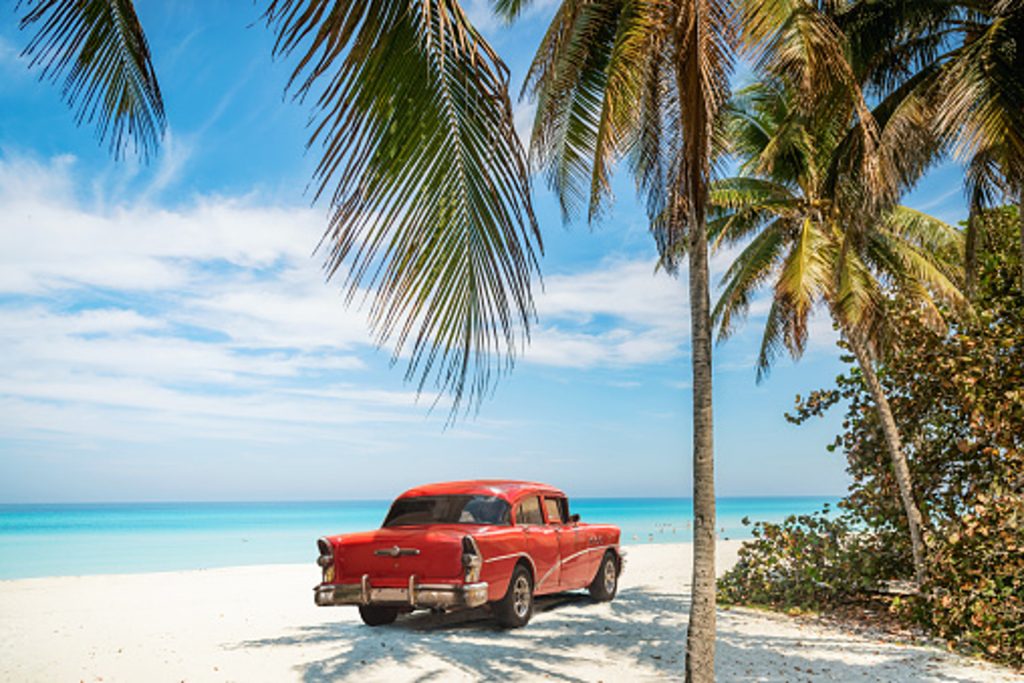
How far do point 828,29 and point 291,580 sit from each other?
610 inches

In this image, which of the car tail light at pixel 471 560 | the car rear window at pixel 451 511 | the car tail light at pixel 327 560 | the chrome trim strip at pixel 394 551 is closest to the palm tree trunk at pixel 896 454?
the car rear window at pixel 451 511

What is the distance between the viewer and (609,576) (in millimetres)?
13172

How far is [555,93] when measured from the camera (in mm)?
8727

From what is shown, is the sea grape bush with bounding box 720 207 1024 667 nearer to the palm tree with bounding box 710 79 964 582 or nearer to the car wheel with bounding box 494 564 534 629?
the palm tree with bounding box 710 79 964 582

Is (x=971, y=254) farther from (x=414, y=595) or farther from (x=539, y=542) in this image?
(x=414, y=595)

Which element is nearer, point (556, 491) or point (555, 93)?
point (555, 93)

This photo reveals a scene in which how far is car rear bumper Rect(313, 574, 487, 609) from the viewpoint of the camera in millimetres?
9445

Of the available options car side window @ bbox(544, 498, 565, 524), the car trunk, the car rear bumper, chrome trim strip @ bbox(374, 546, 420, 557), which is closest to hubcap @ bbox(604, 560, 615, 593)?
car side window @ bbox(544, 498, 565, 524)

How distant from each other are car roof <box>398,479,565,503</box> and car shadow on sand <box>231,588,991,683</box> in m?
1.70

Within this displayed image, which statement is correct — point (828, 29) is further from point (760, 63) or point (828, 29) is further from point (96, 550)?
point (96, 550)

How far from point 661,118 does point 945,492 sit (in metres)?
8.57

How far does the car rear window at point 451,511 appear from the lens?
35.4 feet

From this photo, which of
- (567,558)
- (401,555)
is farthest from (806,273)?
(401,555)

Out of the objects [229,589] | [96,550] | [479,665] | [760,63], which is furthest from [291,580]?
[96,550]
